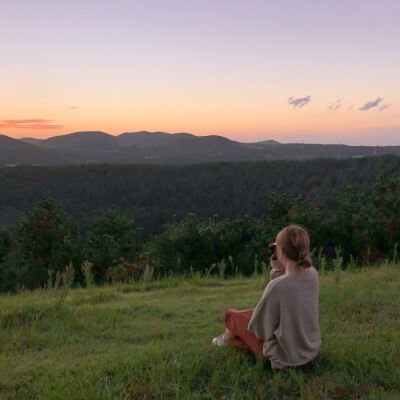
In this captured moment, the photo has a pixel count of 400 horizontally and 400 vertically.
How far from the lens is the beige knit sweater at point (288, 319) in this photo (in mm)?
3303

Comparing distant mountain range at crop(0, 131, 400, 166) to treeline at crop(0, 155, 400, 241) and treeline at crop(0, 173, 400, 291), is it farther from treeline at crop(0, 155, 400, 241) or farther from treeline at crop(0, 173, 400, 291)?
treeline at crop(0, 173, 400, 291)

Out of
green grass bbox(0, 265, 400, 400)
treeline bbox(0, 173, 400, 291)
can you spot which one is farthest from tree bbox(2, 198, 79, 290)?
green grass bbox(0, 265, 400, 400)

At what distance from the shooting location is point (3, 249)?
24250mm

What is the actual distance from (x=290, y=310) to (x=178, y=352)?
112cm

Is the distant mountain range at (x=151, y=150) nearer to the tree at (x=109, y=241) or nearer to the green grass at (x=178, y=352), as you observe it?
the tree at (x=109, y=241)

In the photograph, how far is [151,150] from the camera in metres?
127

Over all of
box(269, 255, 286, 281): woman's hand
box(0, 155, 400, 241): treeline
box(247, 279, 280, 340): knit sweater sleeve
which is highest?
box(269, 255, 286, 281): woman's hand

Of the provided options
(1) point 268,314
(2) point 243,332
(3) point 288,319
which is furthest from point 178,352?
(3) point 288,319

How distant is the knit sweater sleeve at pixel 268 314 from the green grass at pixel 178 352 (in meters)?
0.32

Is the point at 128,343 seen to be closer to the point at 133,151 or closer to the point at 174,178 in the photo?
the point at 174,178

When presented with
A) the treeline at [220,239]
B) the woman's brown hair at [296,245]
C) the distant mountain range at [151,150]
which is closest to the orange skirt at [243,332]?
the woman's brown hair at [296,245]

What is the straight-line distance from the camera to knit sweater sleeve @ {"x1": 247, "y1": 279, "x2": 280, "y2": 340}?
331 cm

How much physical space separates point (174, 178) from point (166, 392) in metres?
71.3

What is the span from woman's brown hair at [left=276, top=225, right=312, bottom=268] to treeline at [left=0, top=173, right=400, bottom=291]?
6.74 metres
